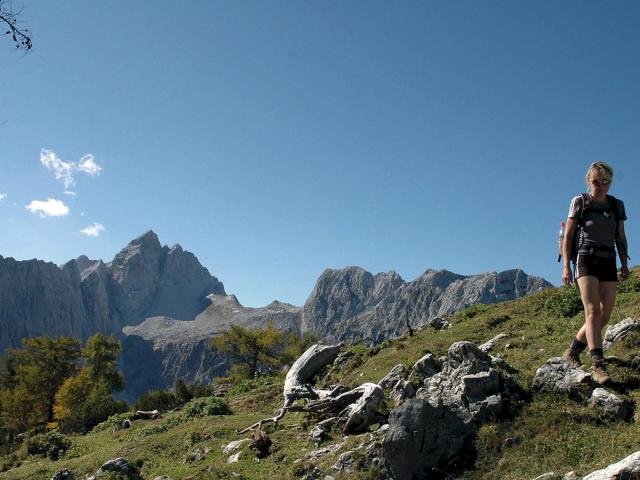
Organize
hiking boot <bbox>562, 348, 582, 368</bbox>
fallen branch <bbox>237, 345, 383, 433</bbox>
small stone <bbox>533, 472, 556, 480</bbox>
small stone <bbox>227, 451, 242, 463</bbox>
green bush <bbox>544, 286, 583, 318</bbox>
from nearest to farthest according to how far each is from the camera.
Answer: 1. small stone <bbox>533, 472, 556, 480</bbox>
2. hiking boot <bbox>562, 348, 582, 368</bbox>
3. fallen branch <bbox>237, 345, 383, 433</bbox>
4. small stone <bbox>227, 451, 242, 463</bbox>
5. green bush <bbox>544, 286, 583, 318</bbox>

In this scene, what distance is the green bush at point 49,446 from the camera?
21625mm

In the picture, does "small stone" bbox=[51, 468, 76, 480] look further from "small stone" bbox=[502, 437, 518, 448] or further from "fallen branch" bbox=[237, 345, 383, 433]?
"small stone" bbox=[502, 437, 518, 448]

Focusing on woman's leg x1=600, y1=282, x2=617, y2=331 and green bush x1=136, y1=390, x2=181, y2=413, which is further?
green bush x1=136, y1=390, x2=181, y2=413

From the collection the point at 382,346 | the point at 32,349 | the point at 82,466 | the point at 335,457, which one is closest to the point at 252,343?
the point at 32,349

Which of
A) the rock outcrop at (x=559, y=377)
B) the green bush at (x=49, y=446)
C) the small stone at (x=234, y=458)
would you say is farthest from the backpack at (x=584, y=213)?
the green bush at (x=49, y=446)

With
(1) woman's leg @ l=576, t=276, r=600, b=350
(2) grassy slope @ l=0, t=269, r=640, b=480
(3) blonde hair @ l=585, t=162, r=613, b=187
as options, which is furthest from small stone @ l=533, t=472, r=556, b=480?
(3) blonde hair @ l=585, t=162, r=613, b=187

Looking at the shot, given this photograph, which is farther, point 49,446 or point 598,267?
point 49,446

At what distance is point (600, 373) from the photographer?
27.4ft

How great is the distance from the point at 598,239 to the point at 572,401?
116 inches

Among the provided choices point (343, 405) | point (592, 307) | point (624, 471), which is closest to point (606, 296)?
point (592, 307)

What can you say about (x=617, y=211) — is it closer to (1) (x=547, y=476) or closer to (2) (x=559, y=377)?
(2) (x=559, y=377)

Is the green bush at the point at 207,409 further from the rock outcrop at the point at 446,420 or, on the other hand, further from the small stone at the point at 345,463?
the rock outcrop at the point at 446,420

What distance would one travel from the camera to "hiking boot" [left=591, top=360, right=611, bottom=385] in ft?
27.1

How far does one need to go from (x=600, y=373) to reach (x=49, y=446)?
80.0 feet
